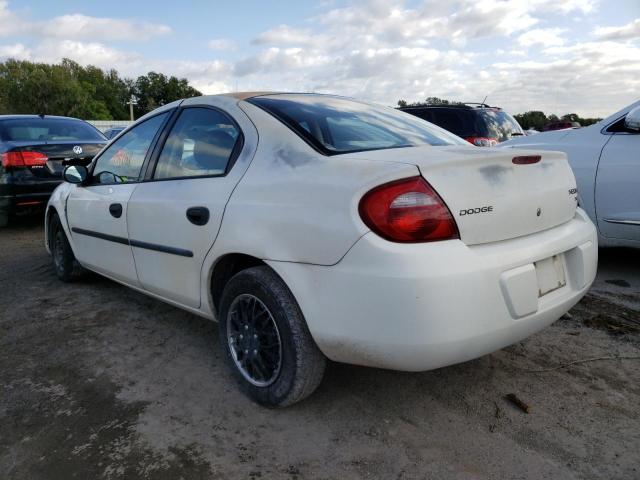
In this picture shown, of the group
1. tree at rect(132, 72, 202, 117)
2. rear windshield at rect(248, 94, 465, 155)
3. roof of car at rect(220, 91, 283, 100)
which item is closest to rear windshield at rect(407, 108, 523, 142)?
rear windshield at rect(248, 94, 465, 155)

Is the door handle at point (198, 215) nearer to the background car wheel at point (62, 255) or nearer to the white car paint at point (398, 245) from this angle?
the white car paint at point (398, 245)

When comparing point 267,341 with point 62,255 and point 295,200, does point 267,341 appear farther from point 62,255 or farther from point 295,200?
point 62,255

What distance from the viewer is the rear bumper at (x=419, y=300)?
1.93 m

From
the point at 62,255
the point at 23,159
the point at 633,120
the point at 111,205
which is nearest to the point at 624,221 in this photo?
the point at 633,120

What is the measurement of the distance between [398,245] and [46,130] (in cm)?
681

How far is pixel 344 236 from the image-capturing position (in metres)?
2.02

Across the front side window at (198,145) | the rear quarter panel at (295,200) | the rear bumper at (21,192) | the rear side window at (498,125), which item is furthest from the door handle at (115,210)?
the rear side window at (498,125)

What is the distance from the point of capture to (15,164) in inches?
260

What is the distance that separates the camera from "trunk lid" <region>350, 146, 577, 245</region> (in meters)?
2.06

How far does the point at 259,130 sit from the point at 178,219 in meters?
0.67

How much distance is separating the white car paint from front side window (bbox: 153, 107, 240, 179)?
0.10 metres

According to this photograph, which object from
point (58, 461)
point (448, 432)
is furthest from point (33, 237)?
point (448, 432)

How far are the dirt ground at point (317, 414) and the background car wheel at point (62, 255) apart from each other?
1.06m

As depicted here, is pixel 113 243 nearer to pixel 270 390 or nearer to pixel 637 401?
pixel 270 390
